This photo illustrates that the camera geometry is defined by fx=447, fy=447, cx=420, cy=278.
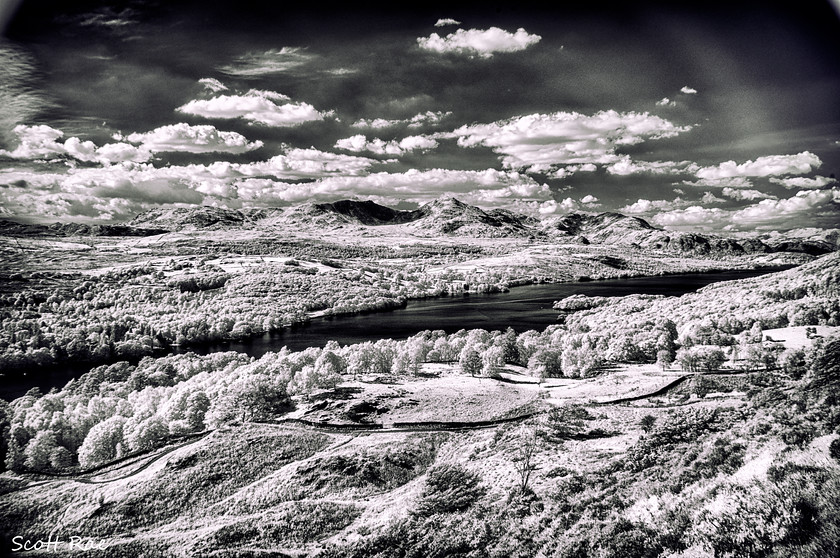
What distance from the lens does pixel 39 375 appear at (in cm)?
9850

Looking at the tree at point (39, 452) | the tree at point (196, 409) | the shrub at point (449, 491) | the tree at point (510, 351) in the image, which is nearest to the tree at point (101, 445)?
the tree at point (39, 452)

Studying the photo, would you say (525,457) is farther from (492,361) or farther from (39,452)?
(39,452)

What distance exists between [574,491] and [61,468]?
54411 mm

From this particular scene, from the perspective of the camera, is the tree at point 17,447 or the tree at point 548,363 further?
the tree at point 548,363

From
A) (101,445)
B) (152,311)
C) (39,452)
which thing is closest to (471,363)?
(101,445)

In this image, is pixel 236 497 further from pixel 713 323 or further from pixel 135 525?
pixel 713 323

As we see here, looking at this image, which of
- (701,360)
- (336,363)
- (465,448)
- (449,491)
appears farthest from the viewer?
(336,363)

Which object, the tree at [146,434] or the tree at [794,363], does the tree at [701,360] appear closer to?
the tree at [794,363]

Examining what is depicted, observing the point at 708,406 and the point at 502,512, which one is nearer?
the point at 502,512

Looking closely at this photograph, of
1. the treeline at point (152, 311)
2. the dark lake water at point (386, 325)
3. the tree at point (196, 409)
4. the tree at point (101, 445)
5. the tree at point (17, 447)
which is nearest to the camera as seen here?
the tree at point (101, 445)

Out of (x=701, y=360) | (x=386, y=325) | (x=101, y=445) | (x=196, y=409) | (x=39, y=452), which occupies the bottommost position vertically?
(x=386, y=325)

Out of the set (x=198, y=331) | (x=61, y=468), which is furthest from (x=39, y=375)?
(x=61, y=468)

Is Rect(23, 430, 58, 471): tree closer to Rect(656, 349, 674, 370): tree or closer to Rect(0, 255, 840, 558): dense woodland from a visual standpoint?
Rect(0, 255, 840, 558): dense woodland

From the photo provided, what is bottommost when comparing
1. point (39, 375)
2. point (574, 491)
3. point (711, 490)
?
point (39, 375)
